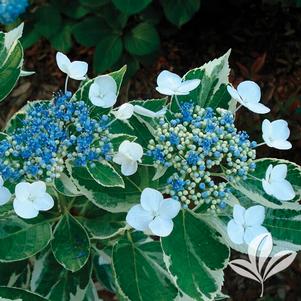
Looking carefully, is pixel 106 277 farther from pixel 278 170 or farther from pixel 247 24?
pixel 247 24

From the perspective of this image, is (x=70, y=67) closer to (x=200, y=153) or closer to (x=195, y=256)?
(x=200, y=153)

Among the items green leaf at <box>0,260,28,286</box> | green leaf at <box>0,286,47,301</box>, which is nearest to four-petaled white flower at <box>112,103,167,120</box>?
green leaf at <box>0,286,47,301</box>

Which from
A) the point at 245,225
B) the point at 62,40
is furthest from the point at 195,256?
the point at 62,40

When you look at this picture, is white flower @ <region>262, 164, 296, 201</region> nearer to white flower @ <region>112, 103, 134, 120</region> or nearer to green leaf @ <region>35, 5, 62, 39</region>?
white flower @ <region>112, 103, 134, 120</region>

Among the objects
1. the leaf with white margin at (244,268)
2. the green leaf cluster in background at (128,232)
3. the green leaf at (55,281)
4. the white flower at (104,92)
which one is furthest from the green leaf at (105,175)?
the leaf with white margin at (244,268)

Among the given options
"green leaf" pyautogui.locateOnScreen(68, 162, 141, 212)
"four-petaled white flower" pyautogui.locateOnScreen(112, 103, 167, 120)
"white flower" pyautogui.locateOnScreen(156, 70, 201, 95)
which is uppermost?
"four-petaled white flower" pyautogui.locateOnScreen(112, 103, 167, 120)

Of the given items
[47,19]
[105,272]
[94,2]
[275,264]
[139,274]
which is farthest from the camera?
[47,19]
